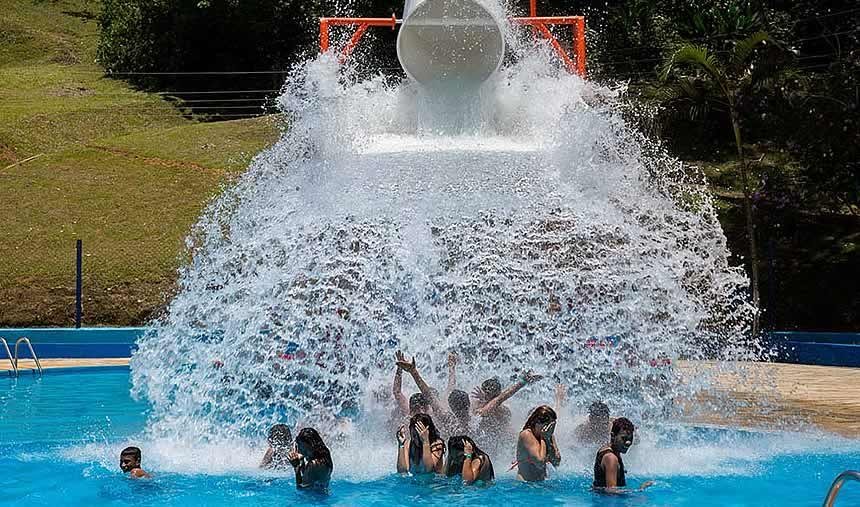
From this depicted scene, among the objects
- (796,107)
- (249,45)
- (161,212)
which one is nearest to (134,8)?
(249,45)

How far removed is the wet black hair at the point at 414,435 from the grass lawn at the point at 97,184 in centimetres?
1131

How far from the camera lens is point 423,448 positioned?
736 cm

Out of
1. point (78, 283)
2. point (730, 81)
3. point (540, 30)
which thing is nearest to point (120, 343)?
point (78, 283)

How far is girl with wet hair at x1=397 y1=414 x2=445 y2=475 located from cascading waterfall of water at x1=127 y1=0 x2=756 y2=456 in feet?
3.64

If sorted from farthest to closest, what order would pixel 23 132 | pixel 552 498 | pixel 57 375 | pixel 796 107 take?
1. pixel 23 132
2. pixel 796 107
3. pixel 57 375
4. pixel 552 498

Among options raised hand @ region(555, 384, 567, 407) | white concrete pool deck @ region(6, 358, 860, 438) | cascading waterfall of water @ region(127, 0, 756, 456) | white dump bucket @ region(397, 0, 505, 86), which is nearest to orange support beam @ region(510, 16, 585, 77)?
cascading waterfall of water @ region(127, 0, 756, 456)

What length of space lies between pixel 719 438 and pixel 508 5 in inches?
153

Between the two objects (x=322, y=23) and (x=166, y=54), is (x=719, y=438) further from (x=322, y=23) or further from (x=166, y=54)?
(x=166, y=54)

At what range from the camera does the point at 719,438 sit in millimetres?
9195

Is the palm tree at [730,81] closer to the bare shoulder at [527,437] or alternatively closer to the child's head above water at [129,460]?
the bare shoulder at [527,437]

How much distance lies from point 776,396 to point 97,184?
Answer: 636 inches

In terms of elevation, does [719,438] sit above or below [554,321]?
below

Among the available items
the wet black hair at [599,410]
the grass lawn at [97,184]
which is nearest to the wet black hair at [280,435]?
the wet black hair at [599,410]

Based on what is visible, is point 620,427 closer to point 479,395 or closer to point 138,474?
point 479,395
